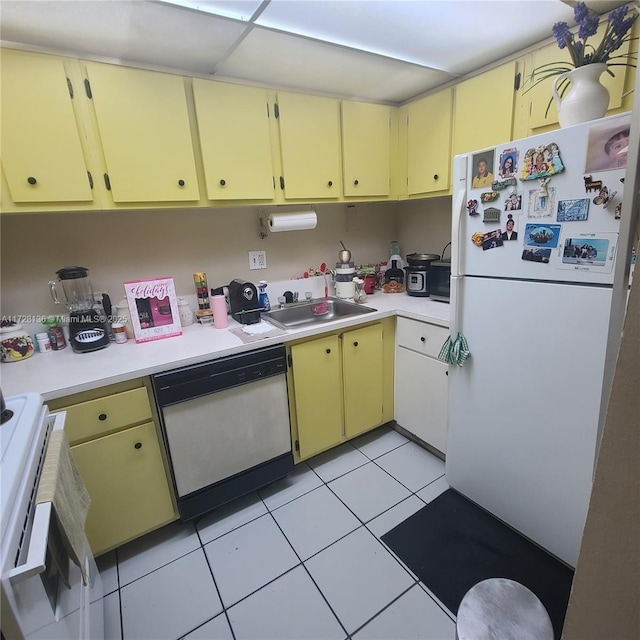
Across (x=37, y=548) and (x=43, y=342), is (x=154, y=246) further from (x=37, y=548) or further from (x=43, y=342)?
(x=37, y=548)

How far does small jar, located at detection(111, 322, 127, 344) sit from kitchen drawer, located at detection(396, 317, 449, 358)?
1527 millimetres

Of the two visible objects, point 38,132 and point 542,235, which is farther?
point 38,132

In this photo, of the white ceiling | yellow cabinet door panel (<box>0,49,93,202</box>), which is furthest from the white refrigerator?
yellow cabinet door panel (<box>0,49,93,202</box>)

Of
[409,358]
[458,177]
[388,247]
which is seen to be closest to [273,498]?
[409,358]

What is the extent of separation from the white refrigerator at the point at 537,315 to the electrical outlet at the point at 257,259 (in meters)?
1.26

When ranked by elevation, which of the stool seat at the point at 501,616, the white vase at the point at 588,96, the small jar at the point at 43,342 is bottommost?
the stool seat at the point at 501,616

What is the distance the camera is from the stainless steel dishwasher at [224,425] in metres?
1.44

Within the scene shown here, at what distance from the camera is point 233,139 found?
1.68m

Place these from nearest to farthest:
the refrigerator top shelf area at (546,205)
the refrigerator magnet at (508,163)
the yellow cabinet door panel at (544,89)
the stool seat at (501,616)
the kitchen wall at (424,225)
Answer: the stool seat at (501,616) → the refrigerator top shelf area at (546,205) → the refrigerator magnet at (508,163) → the yellow cabinet door panel at (544,89) → the kitchen wall at (424,225)

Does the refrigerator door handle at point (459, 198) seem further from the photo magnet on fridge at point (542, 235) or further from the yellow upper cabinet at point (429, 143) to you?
the yellow upper cabinet at point (429, 143)

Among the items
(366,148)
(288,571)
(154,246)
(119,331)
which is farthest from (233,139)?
(288,571)

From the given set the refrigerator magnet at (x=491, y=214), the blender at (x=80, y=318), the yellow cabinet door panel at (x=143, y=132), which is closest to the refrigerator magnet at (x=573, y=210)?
the refrigerator magnet at (x=491, y=214)

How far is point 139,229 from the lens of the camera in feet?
6.05

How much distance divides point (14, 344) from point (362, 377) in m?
1.75
